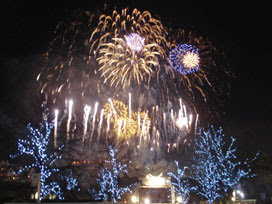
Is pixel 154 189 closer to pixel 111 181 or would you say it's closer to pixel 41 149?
pixel 41 149

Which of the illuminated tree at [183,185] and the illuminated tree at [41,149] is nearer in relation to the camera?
the illuminated tree at [41,149]

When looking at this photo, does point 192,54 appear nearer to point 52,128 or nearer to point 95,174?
point 52,128

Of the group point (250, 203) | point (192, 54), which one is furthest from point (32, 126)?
point (250, 203)

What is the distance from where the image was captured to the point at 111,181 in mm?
30641

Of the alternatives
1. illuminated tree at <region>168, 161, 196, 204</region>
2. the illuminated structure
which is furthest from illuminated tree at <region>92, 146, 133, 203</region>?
the illuminated structure

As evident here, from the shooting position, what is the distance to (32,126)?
21.6 meters

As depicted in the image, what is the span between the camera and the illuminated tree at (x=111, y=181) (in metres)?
29.6

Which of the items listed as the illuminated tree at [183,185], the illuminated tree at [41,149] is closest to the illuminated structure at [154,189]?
the illuminated tree at [41,149]

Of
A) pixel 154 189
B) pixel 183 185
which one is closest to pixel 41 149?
pixel 154 189

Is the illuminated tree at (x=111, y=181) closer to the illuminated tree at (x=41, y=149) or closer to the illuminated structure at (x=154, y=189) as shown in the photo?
the illuminated tree at (x=41, y=149)

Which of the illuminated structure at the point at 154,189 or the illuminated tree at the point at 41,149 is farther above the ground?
the illuminated tree at the point at 41,149

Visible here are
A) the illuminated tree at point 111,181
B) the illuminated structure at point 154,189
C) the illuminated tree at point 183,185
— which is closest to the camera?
the illuminated structure at point 154,189

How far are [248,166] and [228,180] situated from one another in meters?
3.14

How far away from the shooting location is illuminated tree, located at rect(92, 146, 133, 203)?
97.1ft
